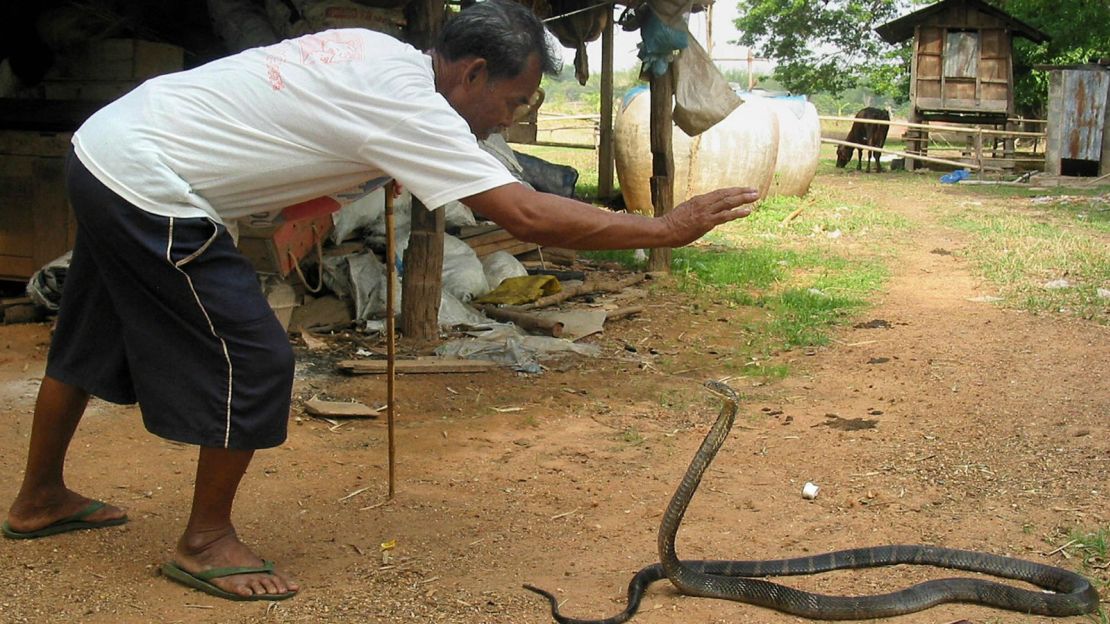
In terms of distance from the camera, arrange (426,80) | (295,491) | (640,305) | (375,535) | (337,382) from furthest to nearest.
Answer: (640,305) → (337,382) → (295,491) → (375,535) → (426,80)

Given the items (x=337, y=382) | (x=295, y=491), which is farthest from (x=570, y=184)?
(x=295, y=491)

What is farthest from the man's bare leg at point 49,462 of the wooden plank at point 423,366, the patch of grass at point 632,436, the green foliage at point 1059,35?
the green foliage at point 1059,35

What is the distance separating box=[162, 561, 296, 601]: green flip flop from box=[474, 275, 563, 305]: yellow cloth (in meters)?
4.45

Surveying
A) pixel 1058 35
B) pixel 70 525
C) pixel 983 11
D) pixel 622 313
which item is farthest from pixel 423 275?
pixel 1058 35

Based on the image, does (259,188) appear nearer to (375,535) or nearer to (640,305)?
(375,535)

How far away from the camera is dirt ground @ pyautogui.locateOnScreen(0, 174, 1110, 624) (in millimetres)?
3248

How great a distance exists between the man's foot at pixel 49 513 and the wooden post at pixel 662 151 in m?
5.46

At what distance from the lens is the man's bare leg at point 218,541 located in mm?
3125

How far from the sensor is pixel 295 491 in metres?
4.16

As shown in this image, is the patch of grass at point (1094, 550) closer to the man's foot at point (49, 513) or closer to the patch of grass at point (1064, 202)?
the man's foot at point (49, 513)

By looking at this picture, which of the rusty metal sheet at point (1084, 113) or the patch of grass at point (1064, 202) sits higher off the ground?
the rusty metal sheet at point (1084, 113)

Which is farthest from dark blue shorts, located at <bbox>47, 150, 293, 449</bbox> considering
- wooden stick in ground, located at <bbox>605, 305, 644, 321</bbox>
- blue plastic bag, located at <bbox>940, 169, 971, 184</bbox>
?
blue plastic bag, located at <bbox>940, 169, 971, 184</bbox>

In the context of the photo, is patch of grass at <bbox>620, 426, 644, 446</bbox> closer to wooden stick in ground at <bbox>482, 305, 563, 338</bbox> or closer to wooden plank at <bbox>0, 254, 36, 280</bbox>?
wooden stick in ground at <bbox>482, 305, 563, 338</bbox>

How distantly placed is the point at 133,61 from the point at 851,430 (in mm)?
5180
